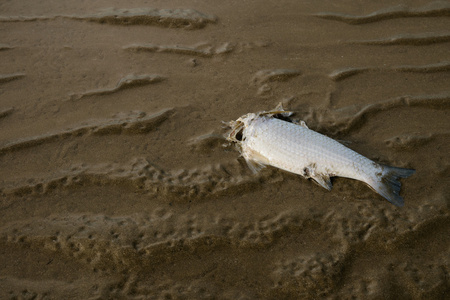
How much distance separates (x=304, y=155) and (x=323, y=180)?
206 mm

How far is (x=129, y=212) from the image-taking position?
8.15ft

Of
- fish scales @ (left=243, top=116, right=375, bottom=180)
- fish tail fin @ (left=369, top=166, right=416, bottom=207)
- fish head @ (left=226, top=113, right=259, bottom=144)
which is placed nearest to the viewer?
fish tail fin @ (left=369, top=166, right=416, bottom=207)

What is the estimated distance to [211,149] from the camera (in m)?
2.80

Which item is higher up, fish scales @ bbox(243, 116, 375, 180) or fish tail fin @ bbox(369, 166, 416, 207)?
fish scales @ bbox(243, 116, 375, 180)

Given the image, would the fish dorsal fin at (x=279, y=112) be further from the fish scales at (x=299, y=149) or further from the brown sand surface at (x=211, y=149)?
the brown sand surface at (x=211, y=149)

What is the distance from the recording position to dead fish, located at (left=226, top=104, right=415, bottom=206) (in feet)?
7.78

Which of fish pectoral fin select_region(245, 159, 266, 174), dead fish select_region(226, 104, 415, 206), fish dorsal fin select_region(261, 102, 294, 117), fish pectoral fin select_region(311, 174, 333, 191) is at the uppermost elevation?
fish dorsal fin select_region(261, 102, 294, 117)

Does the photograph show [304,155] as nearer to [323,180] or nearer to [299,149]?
[299,149]

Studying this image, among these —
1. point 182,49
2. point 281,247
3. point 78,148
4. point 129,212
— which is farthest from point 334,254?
point 182,49

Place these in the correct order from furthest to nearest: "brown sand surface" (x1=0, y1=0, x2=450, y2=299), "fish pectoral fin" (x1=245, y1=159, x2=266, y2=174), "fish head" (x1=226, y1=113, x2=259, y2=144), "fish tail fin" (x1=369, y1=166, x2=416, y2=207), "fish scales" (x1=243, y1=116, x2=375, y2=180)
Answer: "fish head" (x1=226, y1=113, x2=259, y2=144) < "fish pectoral fin" (x1=245, y1=159, x2=266, y2=174) < "fish scales" (x1=243, y1=116, x2=375, y2=180) < "fish tail fin" (x1=369, y1=166, x2=416, y2=207) < "brown sand surface" (x1=0, y1=0, x2=450, y2=299)

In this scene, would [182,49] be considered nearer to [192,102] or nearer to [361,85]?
[192,102]

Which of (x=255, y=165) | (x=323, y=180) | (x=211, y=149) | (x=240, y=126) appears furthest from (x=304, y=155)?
(x=211, y=149)

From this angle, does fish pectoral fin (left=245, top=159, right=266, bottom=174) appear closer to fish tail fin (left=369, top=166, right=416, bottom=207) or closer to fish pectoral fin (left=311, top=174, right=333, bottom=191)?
fish pectoral fin (left=311, top=174, right=333, bottom=191)

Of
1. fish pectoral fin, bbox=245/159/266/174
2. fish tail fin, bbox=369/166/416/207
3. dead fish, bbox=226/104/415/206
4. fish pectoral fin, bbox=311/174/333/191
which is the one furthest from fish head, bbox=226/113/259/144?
fish tail fin, bbox=369/166/416/207
